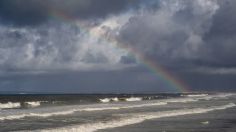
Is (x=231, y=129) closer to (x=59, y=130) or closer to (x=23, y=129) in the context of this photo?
(x=59, y=130)

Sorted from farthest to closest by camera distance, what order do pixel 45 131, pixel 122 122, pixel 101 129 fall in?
pixel 122 122, pixel 101 129, pixel 45 131

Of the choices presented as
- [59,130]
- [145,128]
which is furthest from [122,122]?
[59,130]

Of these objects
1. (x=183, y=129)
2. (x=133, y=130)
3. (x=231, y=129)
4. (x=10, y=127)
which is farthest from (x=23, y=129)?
(x=231, y=129)

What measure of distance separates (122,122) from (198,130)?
412 inches

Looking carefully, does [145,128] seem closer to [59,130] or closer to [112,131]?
[112,131]

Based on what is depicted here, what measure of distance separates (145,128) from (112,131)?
3.43 metres

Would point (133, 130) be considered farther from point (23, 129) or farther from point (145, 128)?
point (23, 129)

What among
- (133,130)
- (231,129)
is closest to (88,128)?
(133,130)

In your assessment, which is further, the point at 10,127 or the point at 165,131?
the point at 10,127

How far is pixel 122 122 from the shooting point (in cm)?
4847

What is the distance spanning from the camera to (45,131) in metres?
39.0

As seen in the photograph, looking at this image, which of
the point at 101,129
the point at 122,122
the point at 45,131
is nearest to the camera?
the point at 45,131

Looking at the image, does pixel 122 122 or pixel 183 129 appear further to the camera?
pixel 122 122

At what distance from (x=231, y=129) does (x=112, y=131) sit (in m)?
9.11
